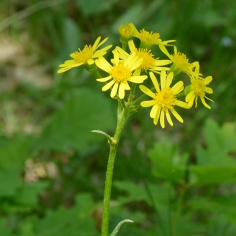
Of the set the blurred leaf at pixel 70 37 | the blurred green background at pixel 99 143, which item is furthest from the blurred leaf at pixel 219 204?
the blurred leaf at pixel 70 37

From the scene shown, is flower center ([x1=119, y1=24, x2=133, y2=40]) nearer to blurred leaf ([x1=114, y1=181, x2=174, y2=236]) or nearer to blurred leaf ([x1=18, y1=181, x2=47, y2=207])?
blurred leaf ([x1=114, y1=181, x2=174, y2=236])

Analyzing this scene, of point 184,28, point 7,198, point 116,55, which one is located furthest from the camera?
point 184,28

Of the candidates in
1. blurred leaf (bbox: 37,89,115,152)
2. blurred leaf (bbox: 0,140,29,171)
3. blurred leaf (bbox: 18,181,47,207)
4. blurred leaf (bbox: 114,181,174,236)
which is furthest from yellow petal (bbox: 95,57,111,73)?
blurred leaf (bbox: 37,89,115,152)

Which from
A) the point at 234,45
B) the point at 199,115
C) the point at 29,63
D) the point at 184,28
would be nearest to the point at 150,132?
the point at 199,115

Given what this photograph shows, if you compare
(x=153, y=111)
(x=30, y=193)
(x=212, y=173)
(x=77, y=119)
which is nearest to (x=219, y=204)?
(x=212, y=173)

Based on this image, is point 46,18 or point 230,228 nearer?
point 230,228

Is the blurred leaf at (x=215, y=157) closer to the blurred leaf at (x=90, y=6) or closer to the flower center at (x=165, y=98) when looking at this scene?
the flower center at (x=165, y=98)

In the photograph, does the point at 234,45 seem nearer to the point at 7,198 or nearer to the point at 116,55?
the point at 7,198

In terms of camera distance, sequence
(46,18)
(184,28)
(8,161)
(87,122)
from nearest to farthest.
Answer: (8,161)
(87,122)
(184,28)
(46,18)
